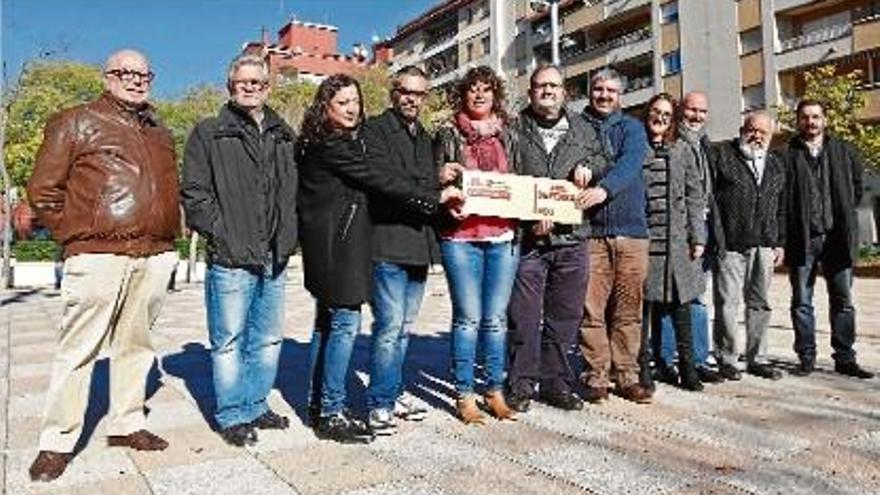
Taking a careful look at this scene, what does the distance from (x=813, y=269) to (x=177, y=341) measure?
660 centimetres

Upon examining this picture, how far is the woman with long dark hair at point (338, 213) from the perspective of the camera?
419cm

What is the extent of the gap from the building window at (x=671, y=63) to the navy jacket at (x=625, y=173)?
120 ft

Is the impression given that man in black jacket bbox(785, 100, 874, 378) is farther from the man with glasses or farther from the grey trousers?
the man with glasses

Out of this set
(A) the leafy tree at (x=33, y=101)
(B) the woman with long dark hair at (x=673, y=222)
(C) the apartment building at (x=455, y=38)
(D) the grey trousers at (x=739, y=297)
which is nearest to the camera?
(B) the woman with long dark hair at (x=673, y=222)

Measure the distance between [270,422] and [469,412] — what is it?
1132mm

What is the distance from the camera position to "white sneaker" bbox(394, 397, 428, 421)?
4754 millimetres

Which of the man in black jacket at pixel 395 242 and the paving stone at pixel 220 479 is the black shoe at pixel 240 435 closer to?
the paving stone at pixel 220 479

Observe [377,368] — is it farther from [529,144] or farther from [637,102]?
[637,102]

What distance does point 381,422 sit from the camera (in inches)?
174

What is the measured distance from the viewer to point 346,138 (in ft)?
13.8

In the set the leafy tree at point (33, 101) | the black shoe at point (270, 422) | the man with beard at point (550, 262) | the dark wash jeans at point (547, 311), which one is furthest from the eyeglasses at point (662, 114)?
the leafy tree at point (33, 101)

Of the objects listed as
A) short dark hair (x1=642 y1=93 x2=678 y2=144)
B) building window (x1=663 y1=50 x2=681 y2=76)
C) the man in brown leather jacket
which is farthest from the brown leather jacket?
building window (x1=663 y1=50 x2=681 y2=76)

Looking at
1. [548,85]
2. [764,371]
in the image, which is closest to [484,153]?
[548,85]

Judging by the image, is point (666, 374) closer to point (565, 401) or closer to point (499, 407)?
point (565, 401)
